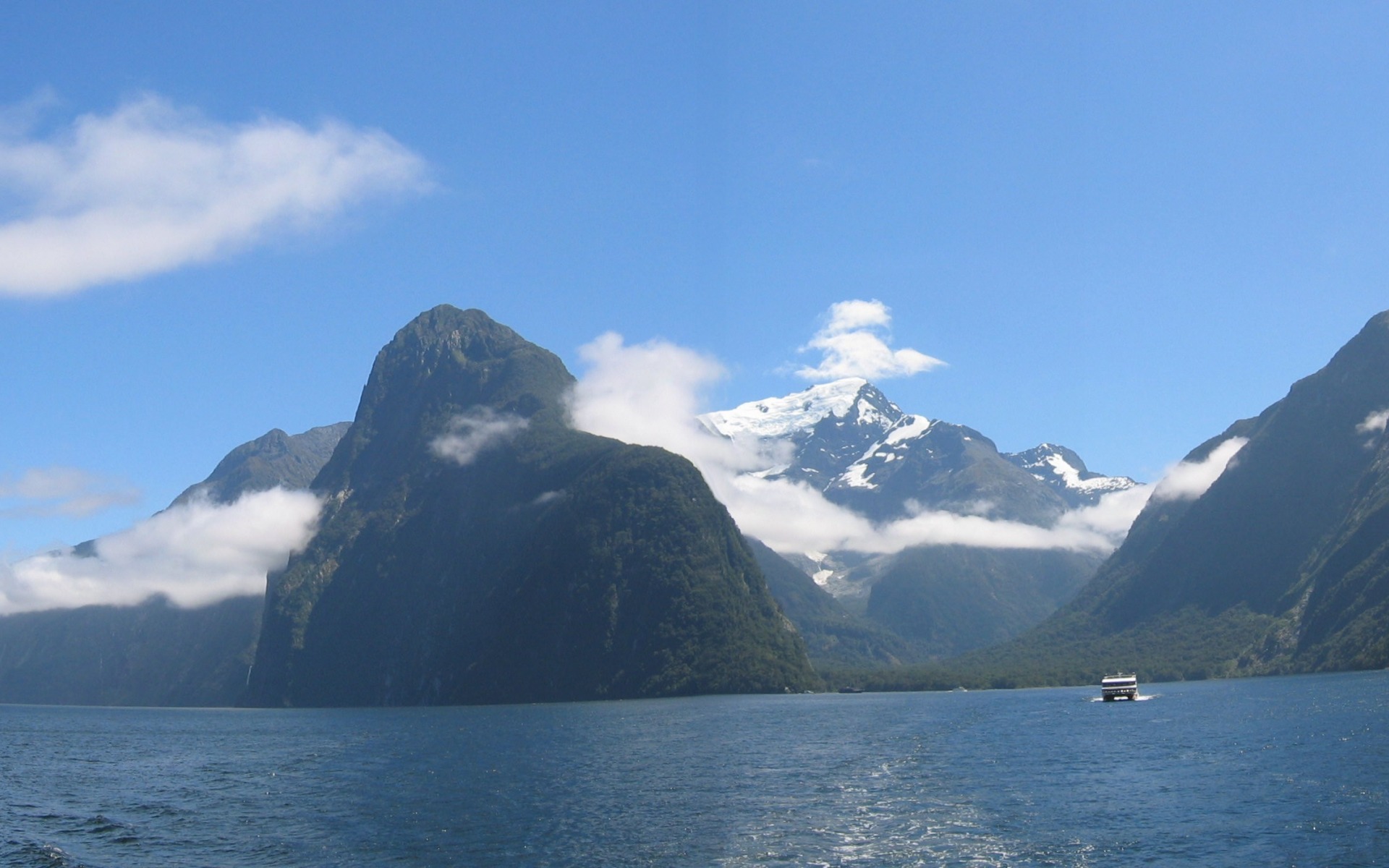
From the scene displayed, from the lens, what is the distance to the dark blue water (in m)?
74.4

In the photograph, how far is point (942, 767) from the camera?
115m

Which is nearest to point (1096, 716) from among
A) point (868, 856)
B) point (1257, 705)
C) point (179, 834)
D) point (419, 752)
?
point (1257, 705)

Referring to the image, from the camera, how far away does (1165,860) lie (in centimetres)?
6819

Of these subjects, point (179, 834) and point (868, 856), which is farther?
Answer: point (179, 834)

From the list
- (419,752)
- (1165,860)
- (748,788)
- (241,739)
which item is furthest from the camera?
(241,739)

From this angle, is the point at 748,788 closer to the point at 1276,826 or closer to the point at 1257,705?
the point at 1276,826

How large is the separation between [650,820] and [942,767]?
129ft

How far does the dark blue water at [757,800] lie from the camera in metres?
74.4

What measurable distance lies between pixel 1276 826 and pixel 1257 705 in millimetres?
120236

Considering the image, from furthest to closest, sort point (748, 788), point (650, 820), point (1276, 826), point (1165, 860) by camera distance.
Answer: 1. point (748, 788)
2. point (650, 820)
3. point (1276, 826)
4. point (1165, 860)

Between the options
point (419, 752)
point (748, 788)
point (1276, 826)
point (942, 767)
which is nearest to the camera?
point (1276, 826)

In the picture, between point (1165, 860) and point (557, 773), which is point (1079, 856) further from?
point (557, 773)

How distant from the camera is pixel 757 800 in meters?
94.6

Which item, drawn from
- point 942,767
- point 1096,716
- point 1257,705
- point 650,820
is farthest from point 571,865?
point 1257,705
